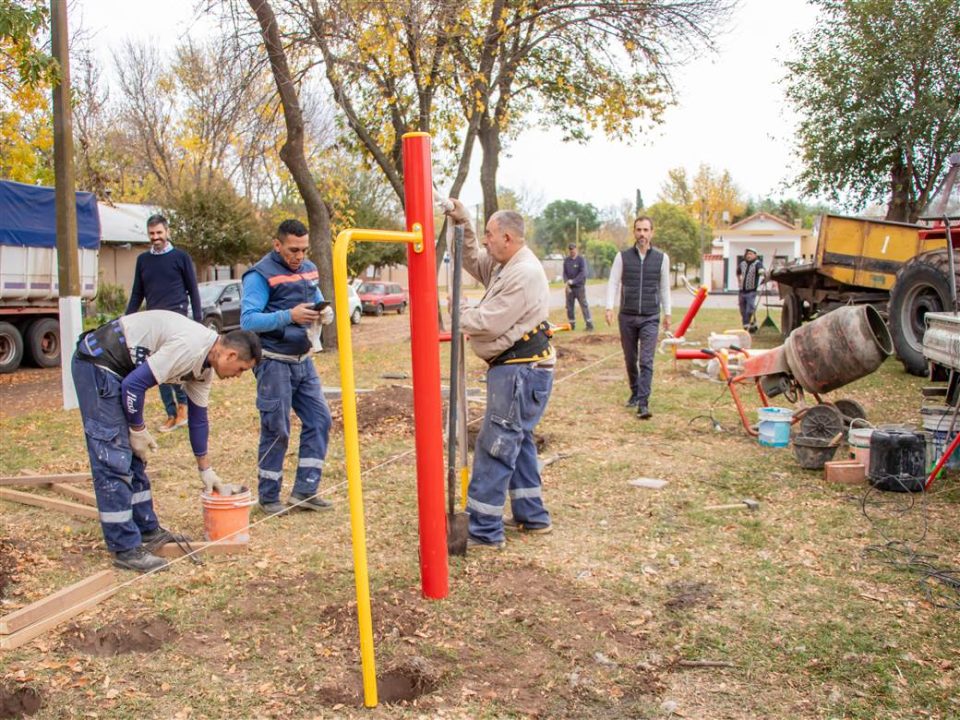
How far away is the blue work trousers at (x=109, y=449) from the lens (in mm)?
4480

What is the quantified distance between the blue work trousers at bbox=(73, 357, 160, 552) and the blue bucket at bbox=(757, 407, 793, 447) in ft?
17.5

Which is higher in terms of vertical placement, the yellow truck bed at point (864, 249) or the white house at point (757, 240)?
the white house at point (757, 240)

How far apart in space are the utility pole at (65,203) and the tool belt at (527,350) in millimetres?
7026

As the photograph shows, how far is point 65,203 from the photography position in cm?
1011

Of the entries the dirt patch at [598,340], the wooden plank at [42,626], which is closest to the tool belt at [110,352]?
the wooden plank at [42,626]

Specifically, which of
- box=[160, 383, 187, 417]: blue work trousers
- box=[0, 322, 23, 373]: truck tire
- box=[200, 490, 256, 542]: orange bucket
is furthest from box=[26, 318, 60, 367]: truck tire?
box=[200, 490, 256, 542]: orange bucket

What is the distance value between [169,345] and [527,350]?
1.93 meters

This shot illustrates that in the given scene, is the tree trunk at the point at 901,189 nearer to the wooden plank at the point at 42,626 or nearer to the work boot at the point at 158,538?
the work boot at the point at 158,538

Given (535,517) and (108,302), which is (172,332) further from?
(108,302)

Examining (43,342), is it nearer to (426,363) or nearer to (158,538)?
(158,538)

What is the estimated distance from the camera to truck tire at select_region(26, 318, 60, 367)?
1492 centimetres

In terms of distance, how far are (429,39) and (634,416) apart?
8602 millimetres

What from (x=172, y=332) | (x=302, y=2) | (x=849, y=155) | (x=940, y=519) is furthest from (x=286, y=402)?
(x=849, y=155)

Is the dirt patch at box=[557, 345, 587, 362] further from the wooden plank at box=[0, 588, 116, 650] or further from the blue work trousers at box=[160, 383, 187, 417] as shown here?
the wooden plank at box=[0, 588, 116, 650]
